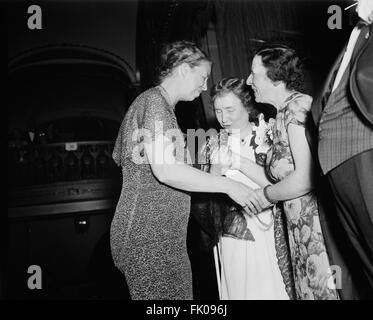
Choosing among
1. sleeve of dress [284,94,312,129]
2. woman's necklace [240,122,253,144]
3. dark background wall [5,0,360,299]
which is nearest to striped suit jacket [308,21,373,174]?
sleeve of dress [284,94,312,129]

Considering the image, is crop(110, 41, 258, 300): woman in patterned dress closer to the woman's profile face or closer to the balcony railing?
the woman's profile face

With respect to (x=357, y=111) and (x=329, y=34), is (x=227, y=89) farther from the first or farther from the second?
(x=357, y=111)

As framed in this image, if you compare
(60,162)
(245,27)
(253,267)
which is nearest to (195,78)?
(253,267)

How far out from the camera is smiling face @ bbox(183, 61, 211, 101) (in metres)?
1.30

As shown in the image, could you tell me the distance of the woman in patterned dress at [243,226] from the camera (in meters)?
1.36

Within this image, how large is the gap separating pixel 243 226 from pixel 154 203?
0.42m

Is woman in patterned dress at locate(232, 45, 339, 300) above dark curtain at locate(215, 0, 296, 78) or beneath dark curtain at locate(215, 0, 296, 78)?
beneath

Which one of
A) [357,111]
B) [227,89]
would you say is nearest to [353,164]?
[357,111]

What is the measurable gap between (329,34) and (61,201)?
16.4ft

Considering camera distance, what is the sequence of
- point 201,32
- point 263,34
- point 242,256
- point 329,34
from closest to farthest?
point 242,256
point 329,34
point 263,34
point 201,32

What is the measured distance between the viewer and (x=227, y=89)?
152 centimetres

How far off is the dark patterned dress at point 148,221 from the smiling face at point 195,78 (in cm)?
13

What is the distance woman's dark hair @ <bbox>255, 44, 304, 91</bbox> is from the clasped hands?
1.16ft

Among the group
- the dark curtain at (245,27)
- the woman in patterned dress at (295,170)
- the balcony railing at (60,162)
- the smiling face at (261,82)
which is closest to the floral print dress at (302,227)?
the woman in patterned dress at (295,170)
